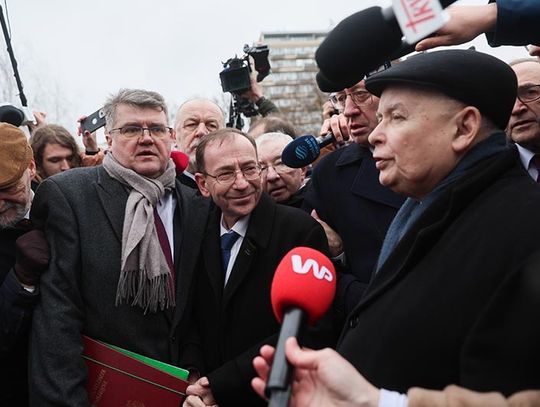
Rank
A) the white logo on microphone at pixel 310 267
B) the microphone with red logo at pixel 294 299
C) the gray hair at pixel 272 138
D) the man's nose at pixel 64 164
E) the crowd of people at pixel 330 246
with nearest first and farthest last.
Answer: the microphone with red logo at pixel 294 299 → the crowd of people at pixel 330 246 → the white logo on microphone at pixel 310 267 → the gray hair at pixel 272 138 → the man's nose at pixel 64 164

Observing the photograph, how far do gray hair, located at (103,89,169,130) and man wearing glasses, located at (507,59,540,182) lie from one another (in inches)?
72.3

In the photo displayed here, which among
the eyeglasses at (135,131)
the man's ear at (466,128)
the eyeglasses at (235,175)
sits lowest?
the eyeglasses at (235,175)

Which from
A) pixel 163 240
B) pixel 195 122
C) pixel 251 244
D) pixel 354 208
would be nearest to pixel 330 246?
Result: pixel 354 208

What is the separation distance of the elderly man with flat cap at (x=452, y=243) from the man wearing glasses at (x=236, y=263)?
0.78 m

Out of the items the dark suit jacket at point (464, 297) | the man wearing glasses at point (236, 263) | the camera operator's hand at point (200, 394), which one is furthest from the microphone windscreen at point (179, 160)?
the dark suit jacket at point (464, 297)

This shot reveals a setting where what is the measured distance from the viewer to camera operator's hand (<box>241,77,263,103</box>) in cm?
454

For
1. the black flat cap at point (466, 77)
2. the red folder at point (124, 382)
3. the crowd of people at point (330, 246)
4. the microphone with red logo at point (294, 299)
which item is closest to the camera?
the microphone with red logo at point (294, 299)

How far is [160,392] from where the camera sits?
233 centimetres

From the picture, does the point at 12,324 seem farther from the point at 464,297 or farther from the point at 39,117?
the point at 39,117

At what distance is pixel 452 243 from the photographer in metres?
1.46

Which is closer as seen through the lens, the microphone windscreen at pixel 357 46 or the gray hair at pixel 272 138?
the microphone windscreen at pixel 357 46

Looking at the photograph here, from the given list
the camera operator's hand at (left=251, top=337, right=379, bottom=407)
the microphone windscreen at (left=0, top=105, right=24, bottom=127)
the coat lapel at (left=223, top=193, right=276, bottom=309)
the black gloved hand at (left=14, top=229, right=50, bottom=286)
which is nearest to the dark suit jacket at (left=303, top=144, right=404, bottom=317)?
the coat lapel at (left=223, top=193, right=276, bottom=309)

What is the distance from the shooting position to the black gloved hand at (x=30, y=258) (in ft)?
7.83

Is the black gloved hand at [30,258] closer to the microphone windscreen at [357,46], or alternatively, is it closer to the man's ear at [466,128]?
the microphone windscreen at [357,46]
